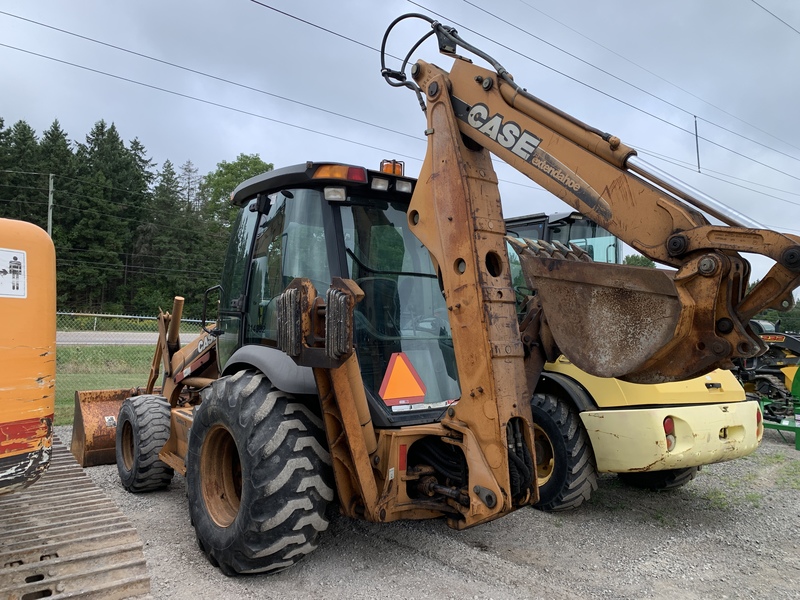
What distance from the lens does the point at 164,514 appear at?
484 centimetres

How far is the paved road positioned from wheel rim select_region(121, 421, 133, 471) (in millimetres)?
10685

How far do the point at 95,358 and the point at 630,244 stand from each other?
549 inches

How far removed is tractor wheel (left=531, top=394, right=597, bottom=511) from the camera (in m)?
4.75

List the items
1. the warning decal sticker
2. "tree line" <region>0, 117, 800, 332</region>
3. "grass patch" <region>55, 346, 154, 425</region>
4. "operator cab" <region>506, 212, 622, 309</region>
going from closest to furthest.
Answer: the warning decal sticker → "operator cab" <region>506, 212, 622, 309</region> → "grass patch" <region>55, 346, 154, 425</region> → "tree line" <region>0, 117, 800, 332</region>

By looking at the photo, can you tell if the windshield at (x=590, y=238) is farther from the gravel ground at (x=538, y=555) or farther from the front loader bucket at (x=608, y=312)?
the front loader bucket at (x=608, y=312)

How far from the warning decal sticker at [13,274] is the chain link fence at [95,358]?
275 inches

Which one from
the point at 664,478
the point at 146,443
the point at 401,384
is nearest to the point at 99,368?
the point at 146,443

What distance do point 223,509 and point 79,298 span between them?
36343 mm

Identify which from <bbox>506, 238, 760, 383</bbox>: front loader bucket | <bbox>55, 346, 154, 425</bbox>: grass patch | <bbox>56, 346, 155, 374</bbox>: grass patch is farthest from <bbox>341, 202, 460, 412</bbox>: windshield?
<bbox>56, 346, 155, 374</bbox>: grass patch

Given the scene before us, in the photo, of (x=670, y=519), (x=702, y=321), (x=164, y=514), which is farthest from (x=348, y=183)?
(x=670, y=519)

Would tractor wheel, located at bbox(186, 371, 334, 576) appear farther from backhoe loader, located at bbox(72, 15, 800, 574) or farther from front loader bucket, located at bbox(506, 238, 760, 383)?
front loader bucket, located at bbox(506, 238, 760, 383)

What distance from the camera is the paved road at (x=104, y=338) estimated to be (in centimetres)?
1655

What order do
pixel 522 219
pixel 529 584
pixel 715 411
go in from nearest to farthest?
pixel 529 584 → pixel 715 411 → pixel 522 219

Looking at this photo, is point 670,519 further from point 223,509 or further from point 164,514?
point 164,514
